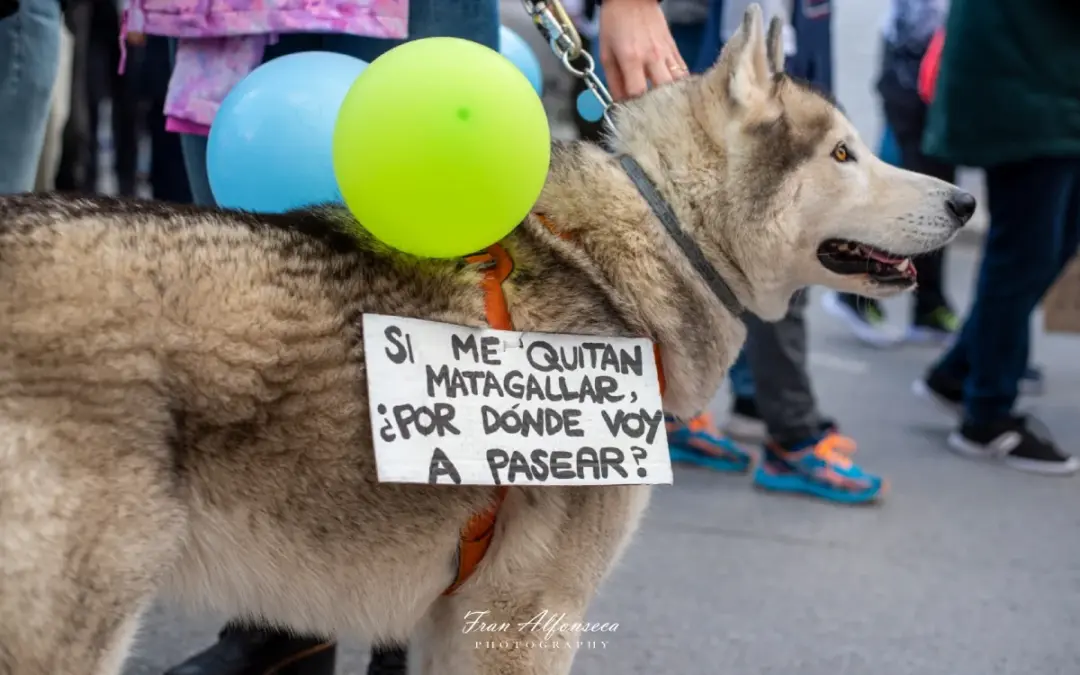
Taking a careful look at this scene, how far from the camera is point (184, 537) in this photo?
1.56 m

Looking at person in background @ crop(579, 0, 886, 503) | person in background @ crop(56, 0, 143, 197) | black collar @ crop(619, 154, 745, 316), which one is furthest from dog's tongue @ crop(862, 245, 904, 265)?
person in background @ crop(56, 0, 143, 197)

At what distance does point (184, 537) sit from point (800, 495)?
275cm

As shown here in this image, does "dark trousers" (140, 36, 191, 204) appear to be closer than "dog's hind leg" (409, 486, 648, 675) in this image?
No

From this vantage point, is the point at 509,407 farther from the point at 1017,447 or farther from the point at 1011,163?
the point at 1017,447

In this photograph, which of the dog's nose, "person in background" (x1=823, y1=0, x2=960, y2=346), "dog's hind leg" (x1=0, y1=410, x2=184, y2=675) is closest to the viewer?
"dog's hind leg" (x1=0, y1=410, x2=184, y2=675)

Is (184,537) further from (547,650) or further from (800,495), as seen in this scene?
(800,495)

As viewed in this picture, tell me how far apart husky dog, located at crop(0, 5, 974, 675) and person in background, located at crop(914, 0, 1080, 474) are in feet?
6.21

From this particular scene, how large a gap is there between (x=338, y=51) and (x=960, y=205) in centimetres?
135

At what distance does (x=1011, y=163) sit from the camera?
394 centimetres

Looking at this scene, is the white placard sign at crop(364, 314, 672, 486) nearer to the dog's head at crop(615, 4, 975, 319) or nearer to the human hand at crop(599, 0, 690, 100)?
the dog's head at crop(615, 4, 975, 319)

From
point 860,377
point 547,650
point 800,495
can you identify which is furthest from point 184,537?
point 860,377

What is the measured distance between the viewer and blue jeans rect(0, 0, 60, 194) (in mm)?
2229

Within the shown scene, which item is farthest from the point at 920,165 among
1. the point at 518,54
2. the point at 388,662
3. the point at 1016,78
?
the point at 388,662

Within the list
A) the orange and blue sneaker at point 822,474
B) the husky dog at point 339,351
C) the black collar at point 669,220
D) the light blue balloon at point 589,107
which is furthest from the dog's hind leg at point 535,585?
the orange and blue sneaker at point 822,474
